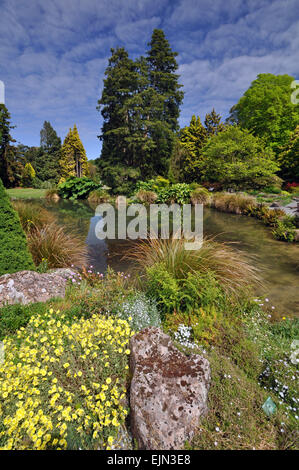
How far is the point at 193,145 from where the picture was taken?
2347cm

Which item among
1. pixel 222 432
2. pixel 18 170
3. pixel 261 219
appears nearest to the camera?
pixel 222 432

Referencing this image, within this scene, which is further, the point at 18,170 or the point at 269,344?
the point at 18,170

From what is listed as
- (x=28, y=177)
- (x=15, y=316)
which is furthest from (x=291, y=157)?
(x=28, y=177)

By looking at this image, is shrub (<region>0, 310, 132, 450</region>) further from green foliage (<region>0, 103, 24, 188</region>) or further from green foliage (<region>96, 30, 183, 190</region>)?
green foliage (<region>0, 103, 24, 188</region>)

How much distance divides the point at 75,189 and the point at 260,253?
16.4 m

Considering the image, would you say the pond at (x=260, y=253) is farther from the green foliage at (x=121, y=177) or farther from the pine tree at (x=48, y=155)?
the pine tree at (x=48, y=155)

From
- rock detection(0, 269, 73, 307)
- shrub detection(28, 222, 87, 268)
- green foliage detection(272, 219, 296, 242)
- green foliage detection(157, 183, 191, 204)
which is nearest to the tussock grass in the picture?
rock detection(0, 269, 73, 307)

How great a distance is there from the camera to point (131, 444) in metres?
1.38

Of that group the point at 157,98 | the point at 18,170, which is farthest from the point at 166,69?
the point at 18,170

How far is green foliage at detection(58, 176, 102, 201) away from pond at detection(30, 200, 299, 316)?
376 inches

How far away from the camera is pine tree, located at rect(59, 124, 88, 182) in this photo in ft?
110

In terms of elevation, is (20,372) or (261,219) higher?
(261,219)

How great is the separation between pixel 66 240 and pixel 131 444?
4.43 metres
